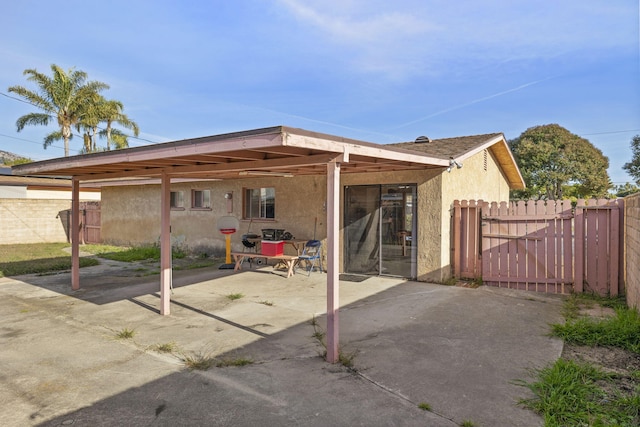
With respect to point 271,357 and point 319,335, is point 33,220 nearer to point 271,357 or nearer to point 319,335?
point 319,335

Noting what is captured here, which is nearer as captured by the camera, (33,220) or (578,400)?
(578,400)

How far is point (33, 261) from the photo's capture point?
1187cm

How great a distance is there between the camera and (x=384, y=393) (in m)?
3.48

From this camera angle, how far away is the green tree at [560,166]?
28.6 m

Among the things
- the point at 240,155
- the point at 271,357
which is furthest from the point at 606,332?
the point at 240,155

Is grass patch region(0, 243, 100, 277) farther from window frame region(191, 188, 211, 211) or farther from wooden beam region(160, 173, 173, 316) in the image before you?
wooden beam region(160, 173, 173, 316)

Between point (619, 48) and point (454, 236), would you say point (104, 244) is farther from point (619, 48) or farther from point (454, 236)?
point (619, 48)

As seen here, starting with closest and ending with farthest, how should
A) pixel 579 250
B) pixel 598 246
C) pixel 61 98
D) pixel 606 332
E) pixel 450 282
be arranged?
pixel 606 332 < pixel 598 246 < pixel 579 250 < pixel 450 282 < pixel 61 98

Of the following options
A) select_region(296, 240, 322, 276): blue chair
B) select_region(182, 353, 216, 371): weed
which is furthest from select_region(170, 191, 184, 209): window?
select_region(182, 353, 216, 371): weed

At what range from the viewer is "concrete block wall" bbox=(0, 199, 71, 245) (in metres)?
16.9

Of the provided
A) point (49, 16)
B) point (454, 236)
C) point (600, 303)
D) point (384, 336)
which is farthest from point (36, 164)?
point (49, 16)

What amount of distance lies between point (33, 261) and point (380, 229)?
35.2 ft

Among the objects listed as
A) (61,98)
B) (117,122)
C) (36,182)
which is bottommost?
(36,182)

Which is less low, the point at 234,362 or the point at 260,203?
the point at 260,203
